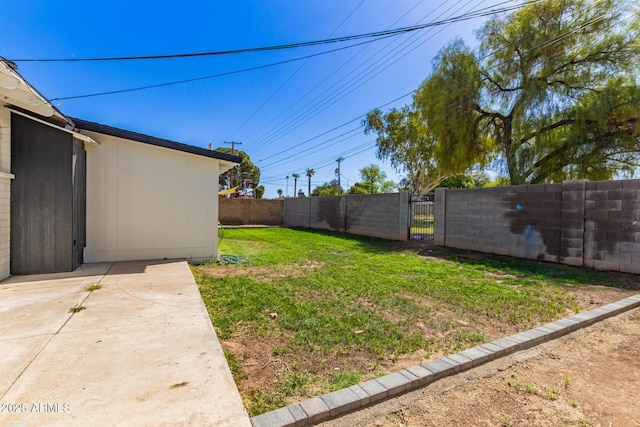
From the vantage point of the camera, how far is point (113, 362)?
2057mm

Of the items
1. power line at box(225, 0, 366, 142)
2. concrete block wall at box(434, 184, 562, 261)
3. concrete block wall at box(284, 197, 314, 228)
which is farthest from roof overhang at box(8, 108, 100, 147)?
concrete block wall at box(284, 197, 314, 228)

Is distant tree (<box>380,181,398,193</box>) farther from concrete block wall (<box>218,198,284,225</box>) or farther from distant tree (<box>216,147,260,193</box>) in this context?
concrete block wall (<box>218,198,284,225</box>)

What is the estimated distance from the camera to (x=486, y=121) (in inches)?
496

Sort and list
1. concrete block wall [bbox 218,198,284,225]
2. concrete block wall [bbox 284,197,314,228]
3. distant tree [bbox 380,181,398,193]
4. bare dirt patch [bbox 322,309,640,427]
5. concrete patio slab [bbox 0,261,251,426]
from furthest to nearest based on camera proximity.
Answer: distant tree [bbox 380,181,398,193]
concrete block wall [bbox 218,198,284,225]
concrete block wall [bbox 284,197,314,228]
bare dirt patch [bbox 322,309,640,427]
concrete patio slab [bbox 0,261,251,426]

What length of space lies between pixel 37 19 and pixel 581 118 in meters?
15.2

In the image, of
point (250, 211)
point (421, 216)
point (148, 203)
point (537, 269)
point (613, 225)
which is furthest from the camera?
point (250, 211)

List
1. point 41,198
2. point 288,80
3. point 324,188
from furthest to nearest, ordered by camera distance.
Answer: point 324,188
point 288,80
point 41,198

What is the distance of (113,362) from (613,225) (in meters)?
7.76

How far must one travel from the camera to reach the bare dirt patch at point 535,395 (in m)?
1.75

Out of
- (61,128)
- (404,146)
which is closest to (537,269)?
(61,128)

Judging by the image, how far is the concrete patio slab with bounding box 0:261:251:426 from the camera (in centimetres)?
156

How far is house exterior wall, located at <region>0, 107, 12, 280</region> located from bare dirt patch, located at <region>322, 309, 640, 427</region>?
→ 16.4ft

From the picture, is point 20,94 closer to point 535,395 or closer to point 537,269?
point 535,395

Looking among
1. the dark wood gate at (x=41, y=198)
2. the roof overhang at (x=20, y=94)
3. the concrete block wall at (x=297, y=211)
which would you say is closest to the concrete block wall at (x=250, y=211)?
the concrete block wall at (x=297, y=211)
